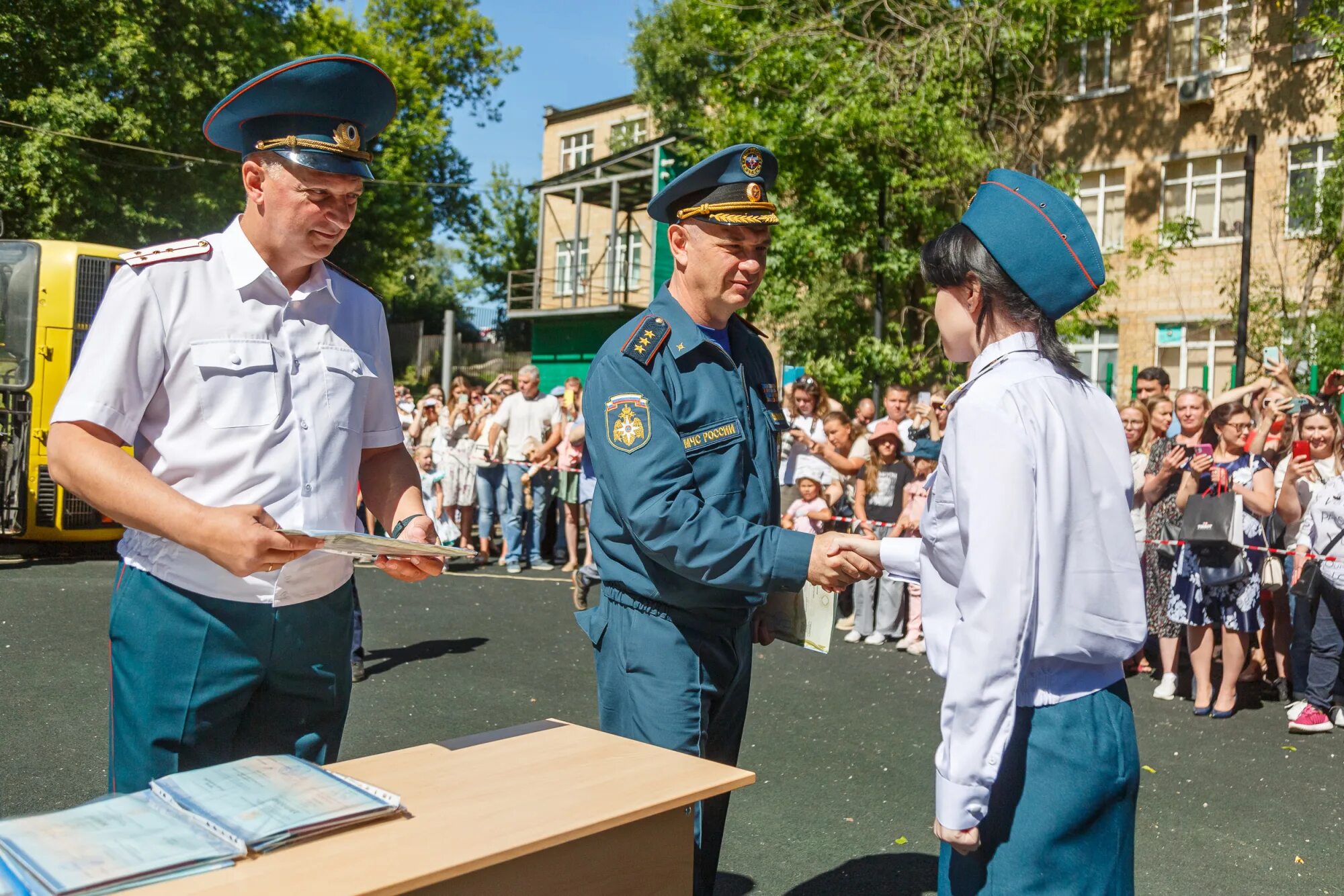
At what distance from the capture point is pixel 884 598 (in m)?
9.38

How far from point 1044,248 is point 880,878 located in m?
2.94

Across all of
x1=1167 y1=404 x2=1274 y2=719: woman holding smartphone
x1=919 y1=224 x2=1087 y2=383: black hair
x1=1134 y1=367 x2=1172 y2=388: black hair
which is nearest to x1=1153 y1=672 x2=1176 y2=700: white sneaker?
x1=1167 y1=404 x2=1274 y2=719: woman holding smartphone

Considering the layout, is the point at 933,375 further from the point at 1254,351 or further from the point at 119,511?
the point at 119,511

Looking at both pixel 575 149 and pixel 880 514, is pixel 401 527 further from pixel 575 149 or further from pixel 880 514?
pixel 575 149

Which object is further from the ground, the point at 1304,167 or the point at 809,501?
the point at 1304,167

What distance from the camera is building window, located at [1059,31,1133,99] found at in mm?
23453

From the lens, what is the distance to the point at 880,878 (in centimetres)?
435

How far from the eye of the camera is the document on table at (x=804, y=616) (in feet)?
10.4

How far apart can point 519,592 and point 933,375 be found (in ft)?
40.2

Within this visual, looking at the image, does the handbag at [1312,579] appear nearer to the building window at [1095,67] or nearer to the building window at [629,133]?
the building window at [1095,67]

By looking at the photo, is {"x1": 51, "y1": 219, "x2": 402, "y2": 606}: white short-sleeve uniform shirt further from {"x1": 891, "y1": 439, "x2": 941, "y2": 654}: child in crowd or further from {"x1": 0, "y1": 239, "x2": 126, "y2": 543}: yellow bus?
{"x1": 0, "y1": 239, "x2": 126, "y2": 543}: yellow bus

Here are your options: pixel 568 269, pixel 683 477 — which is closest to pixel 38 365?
pixel 683 477

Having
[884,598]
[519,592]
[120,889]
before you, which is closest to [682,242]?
[120,889]

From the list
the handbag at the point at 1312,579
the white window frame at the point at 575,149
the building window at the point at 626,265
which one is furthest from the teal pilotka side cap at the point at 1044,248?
the white window frame at the point at 575,149
